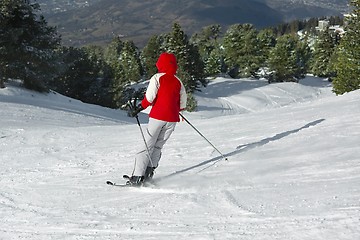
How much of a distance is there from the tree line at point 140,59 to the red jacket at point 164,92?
29.6 feet

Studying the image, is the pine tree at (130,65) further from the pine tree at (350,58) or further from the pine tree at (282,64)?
the pine tree at (350,58)

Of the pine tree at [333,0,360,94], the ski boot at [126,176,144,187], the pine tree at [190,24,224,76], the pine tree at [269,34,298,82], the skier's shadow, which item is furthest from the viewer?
the pine tree at [190,24,224,76]

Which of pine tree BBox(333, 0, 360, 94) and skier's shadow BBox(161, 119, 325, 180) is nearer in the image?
skier's shadow BBox(161, 119, 325, 180)

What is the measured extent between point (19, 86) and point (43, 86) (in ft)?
4.24

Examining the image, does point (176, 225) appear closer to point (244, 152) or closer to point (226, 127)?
point (244, 152)

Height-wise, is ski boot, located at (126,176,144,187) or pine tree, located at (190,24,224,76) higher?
ski boot, located at (126,176,144,187)

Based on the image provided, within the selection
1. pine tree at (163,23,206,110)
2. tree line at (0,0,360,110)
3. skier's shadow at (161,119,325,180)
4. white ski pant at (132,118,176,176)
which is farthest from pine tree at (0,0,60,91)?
white ski pant at (132,118,176,176)

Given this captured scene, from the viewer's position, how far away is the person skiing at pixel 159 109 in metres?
6.23

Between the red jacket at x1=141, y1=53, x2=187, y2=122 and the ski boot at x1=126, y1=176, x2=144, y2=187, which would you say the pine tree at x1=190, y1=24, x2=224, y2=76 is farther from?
the ski boot at x1=126, y1=176, x2=144, y2=187

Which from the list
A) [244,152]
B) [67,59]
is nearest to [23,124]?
[244,152]

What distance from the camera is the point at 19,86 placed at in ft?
80.1

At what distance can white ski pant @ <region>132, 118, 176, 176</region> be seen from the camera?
6.40 metres

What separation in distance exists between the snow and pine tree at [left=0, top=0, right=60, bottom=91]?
43.2ft

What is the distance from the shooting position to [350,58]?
25203 mm
